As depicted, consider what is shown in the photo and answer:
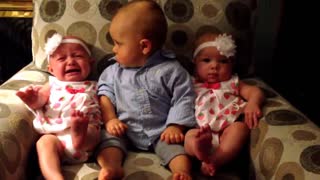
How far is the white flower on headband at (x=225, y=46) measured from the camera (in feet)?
4.80

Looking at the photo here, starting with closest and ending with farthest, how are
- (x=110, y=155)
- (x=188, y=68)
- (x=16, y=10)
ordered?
(x=110, y=155), (x=188, y=68), (x=16, y=10)

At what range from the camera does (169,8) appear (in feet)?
5.12

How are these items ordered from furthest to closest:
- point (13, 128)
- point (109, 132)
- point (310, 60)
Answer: point (310, 60) < point (109, 132) < point (13, 128)

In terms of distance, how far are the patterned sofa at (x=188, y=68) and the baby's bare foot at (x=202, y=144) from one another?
60 millimetres

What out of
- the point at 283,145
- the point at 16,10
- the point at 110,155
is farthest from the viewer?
the point at 16,10

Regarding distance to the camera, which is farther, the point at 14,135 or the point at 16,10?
the point at 16,10

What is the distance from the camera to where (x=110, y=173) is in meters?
1.21

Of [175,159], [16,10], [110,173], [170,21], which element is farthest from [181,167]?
[16,10]

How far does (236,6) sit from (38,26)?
0.65 metres

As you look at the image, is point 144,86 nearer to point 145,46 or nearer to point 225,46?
point 145,46

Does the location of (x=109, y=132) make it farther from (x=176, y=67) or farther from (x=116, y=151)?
(x=176, y=67)

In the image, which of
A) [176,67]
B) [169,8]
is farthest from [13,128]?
[169,8]

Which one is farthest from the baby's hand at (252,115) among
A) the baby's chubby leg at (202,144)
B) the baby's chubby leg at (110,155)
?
the baby's chubby leg at (110,155)

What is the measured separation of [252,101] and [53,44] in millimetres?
620
